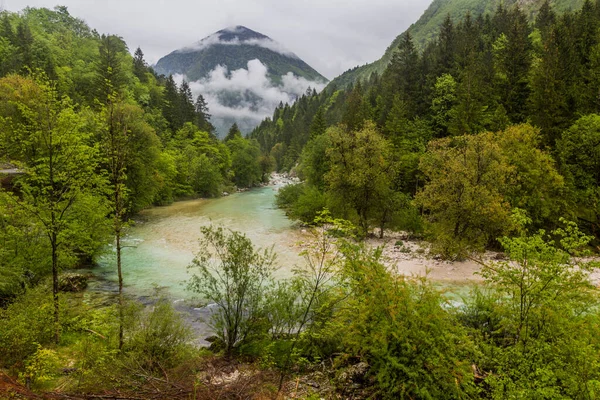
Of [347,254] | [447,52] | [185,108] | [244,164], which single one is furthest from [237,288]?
[185,108]

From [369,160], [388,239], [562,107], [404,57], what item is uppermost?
[404,57]

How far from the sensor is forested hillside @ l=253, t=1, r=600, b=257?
846 inches

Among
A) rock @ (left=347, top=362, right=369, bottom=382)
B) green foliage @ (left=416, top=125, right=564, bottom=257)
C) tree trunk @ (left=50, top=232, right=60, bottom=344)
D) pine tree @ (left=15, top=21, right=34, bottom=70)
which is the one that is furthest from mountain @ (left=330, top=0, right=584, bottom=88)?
tree trunk @ (left=50, top=232, right=60, bottom=344)

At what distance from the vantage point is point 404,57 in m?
52.8

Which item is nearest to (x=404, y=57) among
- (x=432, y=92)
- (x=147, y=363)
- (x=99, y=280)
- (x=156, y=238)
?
(x=432, y=92)

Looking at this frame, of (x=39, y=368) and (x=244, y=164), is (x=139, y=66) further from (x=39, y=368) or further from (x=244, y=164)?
(x=39, y=368)

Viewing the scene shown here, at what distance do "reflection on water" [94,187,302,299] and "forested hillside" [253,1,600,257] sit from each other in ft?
14.8

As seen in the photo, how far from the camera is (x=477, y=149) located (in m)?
21.5

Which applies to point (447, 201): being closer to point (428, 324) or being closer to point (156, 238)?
point (428, 324)

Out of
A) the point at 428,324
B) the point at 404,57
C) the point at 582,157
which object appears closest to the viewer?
the point at 428,324

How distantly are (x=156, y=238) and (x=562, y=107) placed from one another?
126 ft

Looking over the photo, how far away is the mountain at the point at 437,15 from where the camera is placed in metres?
87.6

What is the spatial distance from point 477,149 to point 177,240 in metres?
23.1

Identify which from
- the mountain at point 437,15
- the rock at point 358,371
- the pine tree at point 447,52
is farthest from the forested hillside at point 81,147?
the mountain at point 437,15
